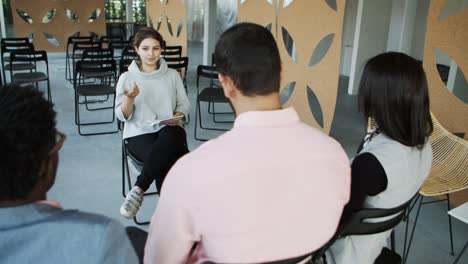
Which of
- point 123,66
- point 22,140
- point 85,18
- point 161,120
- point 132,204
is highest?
point 85,18

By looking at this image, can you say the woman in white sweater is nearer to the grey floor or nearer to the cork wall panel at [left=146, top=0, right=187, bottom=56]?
the grey floor

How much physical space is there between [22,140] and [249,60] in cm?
58

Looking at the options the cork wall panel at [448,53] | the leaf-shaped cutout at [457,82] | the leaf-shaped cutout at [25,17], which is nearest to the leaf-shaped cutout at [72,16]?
the leaf-shaped cutout at [25,17]

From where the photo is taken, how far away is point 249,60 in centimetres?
111

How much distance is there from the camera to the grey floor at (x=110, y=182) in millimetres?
2770

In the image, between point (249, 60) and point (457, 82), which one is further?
point (457, 82)

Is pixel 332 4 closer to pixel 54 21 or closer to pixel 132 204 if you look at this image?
pixel 132 204

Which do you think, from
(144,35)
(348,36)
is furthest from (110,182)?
(348,36)

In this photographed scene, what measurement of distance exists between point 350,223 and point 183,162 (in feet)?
2.44

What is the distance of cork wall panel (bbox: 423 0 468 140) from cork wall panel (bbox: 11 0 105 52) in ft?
29.0

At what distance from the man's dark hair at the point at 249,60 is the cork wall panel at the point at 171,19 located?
6.17m

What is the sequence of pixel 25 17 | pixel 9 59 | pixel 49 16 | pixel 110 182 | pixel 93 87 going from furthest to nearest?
pixel 49 16, pixel 25 17, pixel 9 59, pixel 93 87, pixel 110 182

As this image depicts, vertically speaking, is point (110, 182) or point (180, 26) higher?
point (180, 26)

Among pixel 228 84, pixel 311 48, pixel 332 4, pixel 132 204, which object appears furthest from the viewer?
pixel 311 48
